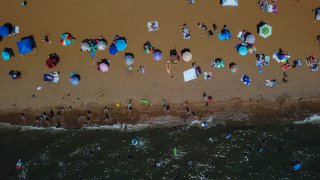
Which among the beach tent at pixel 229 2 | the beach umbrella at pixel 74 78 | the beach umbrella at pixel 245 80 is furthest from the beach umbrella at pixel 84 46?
the beach umbrella at pixel 245 80

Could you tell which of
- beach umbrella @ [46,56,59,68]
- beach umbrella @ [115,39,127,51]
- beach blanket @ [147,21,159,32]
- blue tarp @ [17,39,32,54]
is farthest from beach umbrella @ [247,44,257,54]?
blue tarp @ [17,39,32,54]

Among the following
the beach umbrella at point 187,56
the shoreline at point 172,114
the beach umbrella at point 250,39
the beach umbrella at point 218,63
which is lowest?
the shoreline at point 172,114

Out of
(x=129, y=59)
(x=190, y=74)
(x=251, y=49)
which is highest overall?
(x=129, y=59)

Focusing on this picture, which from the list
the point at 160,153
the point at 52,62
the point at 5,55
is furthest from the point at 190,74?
the point at 5,55

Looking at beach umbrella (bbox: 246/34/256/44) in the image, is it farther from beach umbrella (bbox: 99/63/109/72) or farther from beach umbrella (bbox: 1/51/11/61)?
beach umbrella (bbox: 1/51/11/61)

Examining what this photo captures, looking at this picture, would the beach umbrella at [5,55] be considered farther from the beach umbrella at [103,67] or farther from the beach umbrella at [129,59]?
the beach umbrella at [129,59]

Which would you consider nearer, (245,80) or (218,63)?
(218,63)

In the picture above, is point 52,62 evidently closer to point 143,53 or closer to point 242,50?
point 143,53
